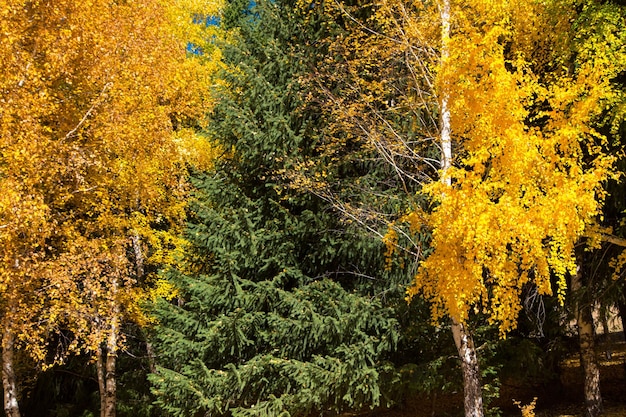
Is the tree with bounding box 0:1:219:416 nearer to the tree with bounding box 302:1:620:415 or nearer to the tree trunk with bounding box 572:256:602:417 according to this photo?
the tree with bounding box 302:1:620:415

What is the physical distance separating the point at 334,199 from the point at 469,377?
11.6 feet

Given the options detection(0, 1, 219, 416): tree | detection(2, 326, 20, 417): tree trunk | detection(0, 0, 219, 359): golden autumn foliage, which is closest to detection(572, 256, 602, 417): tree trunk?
detection(0, 0, 219, 359): golden autumn foliage

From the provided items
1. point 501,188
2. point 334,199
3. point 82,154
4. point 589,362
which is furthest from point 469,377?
point 82,154

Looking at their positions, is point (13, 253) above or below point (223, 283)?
above

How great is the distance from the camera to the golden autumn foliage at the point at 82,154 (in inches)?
354

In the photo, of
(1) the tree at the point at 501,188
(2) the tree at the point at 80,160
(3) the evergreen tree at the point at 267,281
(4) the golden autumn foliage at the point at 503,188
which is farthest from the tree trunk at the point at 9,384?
(4) the golden autumn foliage at the point at 503,188

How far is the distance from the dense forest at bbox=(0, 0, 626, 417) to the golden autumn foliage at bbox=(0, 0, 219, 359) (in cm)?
8

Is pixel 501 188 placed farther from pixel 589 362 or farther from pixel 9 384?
pixel 9 384

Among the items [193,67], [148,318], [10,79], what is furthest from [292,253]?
[193,67]

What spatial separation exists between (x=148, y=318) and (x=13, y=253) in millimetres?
3363

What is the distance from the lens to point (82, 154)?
10469 mm

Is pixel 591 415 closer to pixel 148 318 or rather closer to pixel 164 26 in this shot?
pixel 148 318

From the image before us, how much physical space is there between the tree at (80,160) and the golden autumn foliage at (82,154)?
0.03 m

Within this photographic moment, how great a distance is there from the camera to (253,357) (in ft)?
30.5
